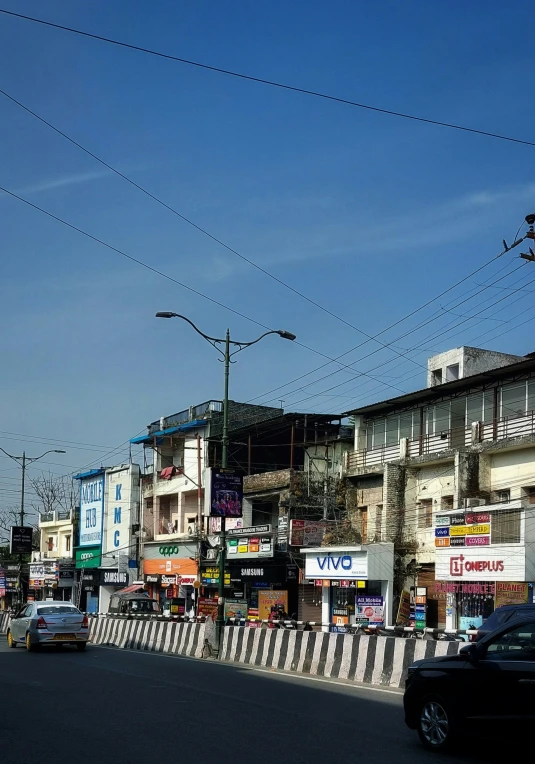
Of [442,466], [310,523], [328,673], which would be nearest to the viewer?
[328,673]

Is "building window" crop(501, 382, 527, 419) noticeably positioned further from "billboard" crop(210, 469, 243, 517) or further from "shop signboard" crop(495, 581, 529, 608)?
"billboard" crop(210, 469, 243, 517)

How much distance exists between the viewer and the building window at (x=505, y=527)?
110 feet

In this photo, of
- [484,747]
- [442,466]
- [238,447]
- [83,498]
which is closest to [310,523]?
[442,466]

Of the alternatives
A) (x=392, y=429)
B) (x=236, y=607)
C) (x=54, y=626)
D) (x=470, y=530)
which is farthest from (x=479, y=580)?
(x=236, y=607)

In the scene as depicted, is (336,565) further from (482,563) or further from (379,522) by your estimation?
(482,563)

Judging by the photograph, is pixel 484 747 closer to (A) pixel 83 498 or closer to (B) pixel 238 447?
(B) pixel 238 447

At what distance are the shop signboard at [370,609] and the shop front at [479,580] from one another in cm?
353

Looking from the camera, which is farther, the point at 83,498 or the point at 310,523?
the point at 83,498

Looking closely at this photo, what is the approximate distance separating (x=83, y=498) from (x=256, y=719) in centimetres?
5991

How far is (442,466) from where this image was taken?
40.0 metres

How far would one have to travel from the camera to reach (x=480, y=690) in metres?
9.66

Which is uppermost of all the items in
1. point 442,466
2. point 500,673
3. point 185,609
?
point 442,466

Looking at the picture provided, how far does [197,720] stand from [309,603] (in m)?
34.8

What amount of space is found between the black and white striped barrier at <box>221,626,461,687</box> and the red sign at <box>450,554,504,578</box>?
1239 cm
